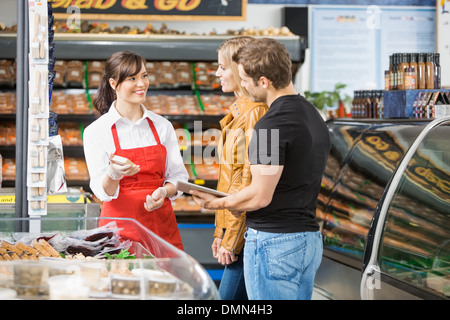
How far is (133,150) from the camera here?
9.41 feet

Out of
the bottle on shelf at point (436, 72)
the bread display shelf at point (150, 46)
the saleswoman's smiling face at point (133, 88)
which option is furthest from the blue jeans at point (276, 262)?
the bread display shelf at point (150, 46)

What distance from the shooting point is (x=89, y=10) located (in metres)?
5.74

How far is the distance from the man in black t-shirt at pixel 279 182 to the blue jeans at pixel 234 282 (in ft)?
1.18

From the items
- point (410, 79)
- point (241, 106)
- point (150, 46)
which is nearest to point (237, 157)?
point (241, 106)

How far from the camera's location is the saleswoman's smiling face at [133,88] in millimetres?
2857

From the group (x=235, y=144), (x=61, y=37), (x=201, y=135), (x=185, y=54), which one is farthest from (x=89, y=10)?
(x=235, y=144)

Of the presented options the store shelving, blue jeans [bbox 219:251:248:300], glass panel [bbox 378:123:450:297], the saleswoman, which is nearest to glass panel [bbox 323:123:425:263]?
glass panel [bbox 378:123:450:297]

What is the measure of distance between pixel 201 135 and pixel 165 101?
18.1 inches

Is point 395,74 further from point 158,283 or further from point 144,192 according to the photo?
point 158,283

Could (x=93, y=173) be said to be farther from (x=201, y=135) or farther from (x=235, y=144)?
(x=201, y=135)

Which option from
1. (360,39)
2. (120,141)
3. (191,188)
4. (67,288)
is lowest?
(67,288)

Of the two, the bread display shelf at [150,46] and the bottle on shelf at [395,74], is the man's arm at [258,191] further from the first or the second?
the bread display shelf at [150,46]

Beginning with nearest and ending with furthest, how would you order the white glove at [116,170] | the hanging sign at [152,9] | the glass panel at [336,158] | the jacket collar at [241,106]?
the white glove at [116,170], the jacket collar at [241,106], the glass panel at [336,158], the hanging sign at [152,9]

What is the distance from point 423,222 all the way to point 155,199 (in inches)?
43.7
